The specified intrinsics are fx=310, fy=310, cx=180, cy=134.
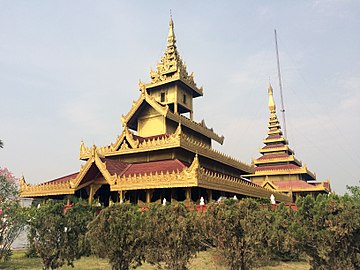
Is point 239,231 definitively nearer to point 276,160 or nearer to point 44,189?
point 44,189

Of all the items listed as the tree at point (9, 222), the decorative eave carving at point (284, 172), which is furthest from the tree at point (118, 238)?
the decorative eave carving at point (284, 172)

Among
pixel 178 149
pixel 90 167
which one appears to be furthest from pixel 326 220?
pixel 90 167

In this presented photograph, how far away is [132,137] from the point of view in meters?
27.6

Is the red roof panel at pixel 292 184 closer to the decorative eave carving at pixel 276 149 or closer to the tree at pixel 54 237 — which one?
the decorative eave carving at pixel 276 149

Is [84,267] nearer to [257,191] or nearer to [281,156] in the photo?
[257,191]

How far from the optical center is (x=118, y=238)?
1205 centimetres

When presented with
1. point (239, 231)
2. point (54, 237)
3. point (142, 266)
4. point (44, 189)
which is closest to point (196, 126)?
point (44, 189)

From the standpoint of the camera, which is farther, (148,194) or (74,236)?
(148,194)

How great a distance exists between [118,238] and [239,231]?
4657 millimetres

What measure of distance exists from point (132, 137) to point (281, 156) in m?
34.5

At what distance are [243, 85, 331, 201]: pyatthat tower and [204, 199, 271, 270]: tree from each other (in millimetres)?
34794

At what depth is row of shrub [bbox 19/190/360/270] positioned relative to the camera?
11266 millimetres

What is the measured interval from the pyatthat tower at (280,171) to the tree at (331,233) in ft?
111

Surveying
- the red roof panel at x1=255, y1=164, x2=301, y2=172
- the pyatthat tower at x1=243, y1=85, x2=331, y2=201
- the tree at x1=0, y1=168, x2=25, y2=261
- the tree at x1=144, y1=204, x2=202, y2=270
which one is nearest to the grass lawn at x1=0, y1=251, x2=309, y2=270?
the tree at x1=0, y1=168, x2=25, y2=261
